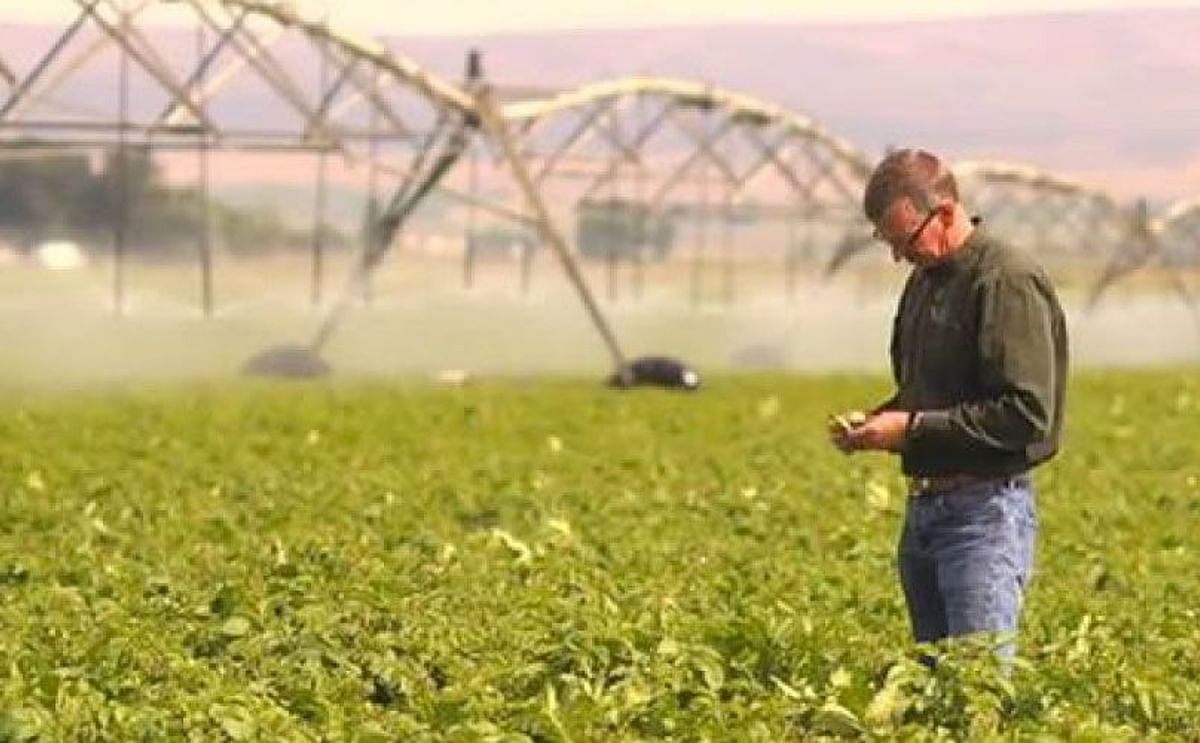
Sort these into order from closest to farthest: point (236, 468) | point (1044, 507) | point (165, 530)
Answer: point (165, 530) → point (1044, 507) → point (236, 468)

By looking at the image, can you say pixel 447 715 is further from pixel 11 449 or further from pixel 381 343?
pixel 381 343

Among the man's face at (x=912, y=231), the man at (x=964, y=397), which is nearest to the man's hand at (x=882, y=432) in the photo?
the man at (x=964, y=397)

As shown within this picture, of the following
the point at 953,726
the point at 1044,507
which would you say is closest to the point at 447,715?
the point at 953,726

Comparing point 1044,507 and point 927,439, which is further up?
point 927,439

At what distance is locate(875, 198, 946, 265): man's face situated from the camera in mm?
7461

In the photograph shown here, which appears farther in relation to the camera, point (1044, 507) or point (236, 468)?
point (236, 468)

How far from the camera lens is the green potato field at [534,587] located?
723cm

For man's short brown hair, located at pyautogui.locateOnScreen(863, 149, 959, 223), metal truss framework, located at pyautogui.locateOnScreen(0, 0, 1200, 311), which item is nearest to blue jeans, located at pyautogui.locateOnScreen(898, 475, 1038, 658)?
man's short brown hair, located at pyautogui.locateOnScreen(863, 149, 959, 223)

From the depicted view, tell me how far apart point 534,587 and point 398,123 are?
24.1 m

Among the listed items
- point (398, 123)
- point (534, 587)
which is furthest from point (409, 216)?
point (534, 587)

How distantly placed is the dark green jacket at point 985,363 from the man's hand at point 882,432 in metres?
0.03

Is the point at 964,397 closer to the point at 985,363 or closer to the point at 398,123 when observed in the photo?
the point at 985,363

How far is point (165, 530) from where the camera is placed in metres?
14.3

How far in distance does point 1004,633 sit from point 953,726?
467 millimetres
